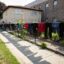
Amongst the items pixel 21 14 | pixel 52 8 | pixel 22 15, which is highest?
pixel 52 8

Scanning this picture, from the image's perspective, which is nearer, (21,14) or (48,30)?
(48,30)

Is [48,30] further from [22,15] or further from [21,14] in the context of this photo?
[22,15]

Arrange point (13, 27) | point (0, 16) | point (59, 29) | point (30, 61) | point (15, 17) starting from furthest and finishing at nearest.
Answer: point (0, 16)
point (15, 17)
point (13, 27)
point (59, 29)
point (30, 61)

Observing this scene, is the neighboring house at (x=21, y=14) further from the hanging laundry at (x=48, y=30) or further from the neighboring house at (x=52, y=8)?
the hanging laundry at (x=48, y=30)

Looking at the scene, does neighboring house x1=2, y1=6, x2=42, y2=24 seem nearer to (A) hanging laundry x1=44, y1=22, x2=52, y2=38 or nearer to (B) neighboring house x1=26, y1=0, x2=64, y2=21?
(B) neighboring house x1=26, y1=0, x2=64, y2=21

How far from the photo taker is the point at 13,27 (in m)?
32.2

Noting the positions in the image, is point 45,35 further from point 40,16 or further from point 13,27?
point 40,16

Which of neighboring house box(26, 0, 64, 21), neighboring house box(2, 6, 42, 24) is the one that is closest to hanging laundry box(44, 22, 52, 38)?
neighboring house box(26, 0, 64, 21)

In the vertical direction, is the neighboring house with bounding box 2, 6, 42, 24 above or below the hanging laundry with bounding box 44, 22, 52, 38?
above

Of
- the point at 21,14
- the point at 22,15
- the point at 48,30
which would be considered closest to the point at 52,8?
the point at 21,14

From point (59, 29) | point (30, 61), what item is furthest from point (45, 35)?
point (30, 61)

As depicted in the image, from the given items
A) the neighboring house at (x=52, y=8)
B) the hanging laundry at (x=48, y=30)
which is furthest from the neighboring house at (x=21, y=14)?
the hanging laundry at (x=48, y=30)

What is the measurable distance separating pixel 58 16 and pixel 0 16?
2405cm

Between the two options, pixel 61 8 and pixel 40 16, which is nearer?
pixel 61 8
